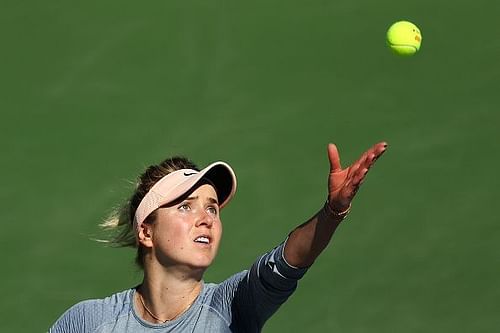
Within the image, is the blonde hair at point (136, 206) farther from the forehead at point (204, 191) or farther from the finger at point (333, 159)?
the finger at point (333, 159)

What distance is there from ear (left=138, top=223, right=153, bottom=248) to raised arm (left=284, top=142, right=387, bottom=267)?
68 centimetres

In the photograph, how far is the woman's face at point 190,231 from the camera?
4.09 m

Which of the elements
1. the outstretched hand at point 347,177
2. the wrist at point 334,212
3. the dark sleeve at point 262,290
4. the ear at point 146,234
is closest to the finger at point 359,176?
the outstretched hand at point 347,177

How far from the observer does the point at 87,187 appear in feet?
24.2

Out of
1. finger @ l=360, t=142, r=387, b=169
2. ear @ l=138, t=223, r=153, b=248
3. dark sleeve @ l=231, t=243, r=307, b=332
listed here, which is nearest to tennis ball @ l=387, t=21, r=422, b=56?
ear @ l=138, t=223, r=153, b=248

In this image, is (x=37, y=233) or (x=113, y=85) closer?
(x=37, y=233)

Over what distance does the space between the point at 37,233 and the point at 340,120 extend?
6.01ft

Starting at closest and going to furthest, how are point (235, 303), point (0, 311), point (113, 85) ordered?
1. point (235, 303)
2. point (0, 311)
3. point (113, 85)

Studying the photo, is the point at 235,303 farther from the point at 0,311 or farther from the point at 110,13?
the point at 110,13

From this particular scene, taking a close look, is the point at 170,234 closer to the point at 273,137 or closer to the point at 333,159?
the point at 333,159

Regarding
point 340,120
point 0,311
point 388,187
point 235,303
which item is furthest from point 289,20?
point 235,303

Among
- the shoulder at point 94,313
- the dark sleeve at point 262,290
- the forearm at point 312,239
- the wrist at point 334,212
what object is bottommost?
the dark sleeve at point 262,290

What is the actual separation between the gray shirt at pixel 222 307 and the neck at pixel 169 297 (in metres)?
0.03

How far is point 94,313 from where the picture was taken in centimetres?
420
